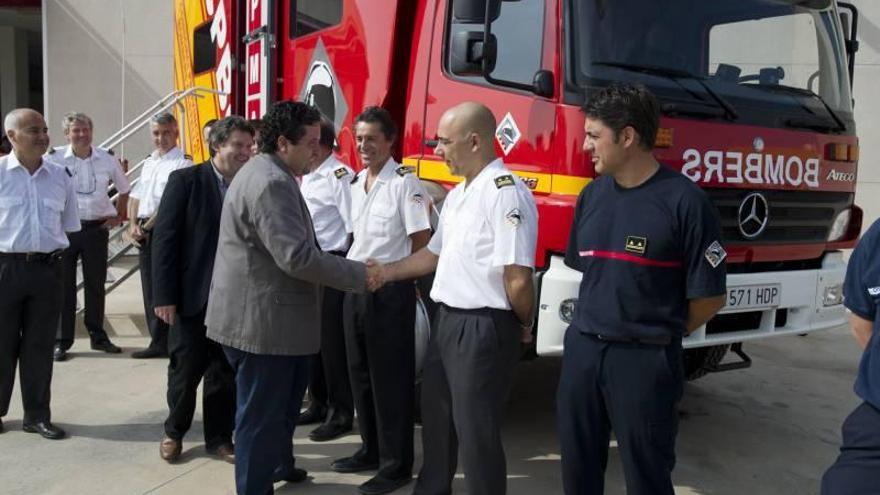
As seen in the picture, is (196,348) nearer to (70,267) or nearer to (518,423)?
(518,423)

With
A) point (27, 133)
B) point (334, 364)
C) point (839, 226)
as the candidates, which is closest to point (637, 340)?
point (334, 364)

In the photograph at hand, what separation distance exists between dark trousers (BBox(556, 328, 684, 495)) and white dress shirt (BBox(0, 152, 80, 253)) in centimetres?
303

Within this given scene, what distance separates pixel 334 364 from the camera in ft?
13.5

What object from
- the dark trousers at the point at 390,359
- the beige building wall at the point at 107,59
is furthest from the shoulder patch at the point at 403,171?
the beige building wall at the point at 107,59

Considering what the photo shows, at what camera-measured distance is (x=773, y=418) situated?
4.95 m

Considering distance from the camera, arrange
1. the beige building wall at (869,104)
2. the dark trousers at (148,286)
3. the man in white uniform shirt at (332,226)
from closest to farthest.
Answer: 1. the man in white uniform shirt at (332,226)
2. the dark trousers at (148,286)
3. the beige building wall at (869,104)

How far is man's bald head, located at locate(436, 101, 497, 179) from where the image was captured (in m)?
2.88

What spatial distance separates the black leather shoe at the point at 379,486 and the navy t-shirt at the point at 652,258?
1422 millimetres

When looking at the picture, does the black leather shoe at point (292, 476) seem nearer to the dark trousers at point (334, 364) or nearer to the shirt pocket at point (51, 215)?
the dark trousers at point (334, 364)

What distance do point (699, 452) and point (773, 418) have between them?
0.98 metres

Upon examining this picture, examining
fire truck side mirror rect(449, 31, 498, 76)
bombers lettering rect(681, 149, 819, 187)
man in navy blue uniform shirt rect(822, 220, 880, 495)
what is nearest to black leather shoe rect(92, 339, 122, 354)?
fire truck side mirror rect(449, 31, 498, 76)

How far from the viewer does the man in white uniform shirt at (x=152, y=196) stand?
18.8 feet

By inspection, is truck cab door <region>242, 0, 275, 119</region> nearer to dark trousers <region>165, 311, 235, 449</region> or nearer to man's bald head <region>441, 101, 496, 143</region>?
dark trousers <region>165, 311, 235, 449</region>

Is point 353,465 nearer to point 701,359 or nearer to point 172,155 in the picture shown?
point 701,359
